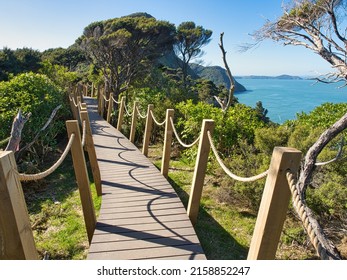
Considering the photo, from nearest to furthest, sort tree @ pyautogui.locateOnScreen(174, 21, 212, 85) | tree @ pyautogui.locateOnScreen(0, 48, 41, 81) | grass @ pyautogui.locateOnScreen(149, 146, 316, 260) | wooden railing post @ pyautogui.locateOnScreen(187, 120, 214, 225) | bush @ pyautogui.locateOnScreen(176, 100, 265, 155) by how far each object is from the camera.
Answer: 1. wooden railing post @ pyautogui.locateOnScreen(187, 120, 214, 225)
2. grass @ pyautogui.locateOnScreen(149, 146, 316, 260)
3. bush @ pyautogui.locateOnScreen(176, 100, 265, 155)
4. tree @ pyautogui.locateOnScreen(0, 48, 41, 81)
5. tree @ pyautogui.locateOnScreen(174, 21, 212, 85)

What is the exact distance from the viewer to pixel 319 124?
23.3ft

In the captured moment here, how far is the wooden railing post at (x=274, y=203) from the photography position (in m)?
1.60

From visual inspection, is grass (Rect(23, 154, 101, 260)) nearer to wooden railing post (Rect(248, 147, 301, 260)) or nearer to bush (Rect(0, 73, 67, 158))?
bush (Rect(0, 73, 67, 158))

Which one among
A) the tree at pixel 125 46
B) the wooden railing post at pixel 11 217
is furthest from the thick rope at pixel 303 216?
the tree at pixel 125 46

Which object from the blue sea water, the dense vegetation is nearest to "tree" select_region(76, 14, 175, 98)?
the dense vegetation

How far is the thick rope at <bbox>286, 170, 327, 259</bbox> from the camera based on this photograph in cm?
142

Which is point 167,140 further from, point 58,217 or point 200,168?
point 58,217

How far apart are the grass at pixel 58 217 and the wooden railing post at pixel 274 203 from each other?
279 cm

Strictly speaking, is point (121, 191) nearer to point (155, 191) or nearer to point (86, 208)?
point (155, 191)

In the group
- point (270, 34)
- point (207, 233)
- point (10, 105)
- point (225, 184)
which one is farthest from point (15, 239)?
point (270, 34)

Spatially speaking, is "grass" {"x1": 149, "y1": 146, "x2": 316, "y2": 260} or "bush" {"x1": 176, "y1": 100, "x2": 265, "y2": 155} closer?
"grass" {"x1": 149, "y1": 146, "x2": 316, "y2": 260}

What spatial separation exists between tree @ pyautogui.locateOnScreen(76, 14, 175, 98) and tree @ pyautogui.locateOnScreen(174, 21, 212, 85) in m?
8.91

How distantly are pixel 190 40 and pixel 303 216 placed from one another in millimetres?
25347

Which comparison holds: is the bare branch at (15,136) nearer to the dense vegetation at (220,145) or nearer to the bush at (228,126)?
the dense vegetation at (220,145)
